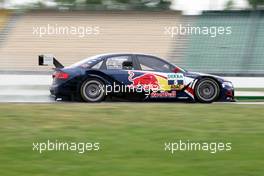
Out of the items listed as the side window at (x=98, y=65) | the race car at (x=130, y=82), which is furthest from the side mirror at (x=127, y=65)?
the side window at (x=98, y=65)

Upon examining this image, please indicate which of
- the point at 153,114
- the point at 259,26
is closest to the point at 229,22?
the point at 259,26

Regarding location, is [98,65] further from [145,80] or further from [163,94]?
[163,94]

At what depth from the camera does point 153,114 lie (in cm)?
983

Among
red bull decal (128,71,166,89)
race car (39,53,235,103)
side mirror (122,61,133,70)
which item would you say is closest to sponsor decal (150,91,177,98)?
race car (39,53,235,103)

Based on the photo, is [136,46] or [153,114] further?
[136,46]

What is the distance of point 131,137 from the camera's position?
25.2 ft

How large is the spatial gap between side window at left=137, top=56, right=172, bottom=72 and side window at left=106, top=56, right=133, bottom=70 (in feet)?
0.89

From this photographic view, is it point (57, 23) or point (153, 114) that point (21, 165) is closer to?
point (153, 114)

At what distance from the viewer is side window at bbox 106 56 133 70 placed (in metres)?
12.8

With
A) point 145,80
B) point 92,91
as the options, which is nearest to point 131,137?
point 92,91

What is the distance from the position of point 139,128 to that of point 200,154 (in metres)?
1.75

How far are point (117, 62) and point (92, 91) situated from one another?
0.91 m

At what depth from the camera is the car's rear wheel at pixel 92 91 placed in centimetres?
1247

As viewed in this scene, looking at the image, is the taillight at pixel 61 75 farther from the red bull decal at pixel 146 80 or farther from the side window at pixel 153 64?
the side window at pixel 153 64
